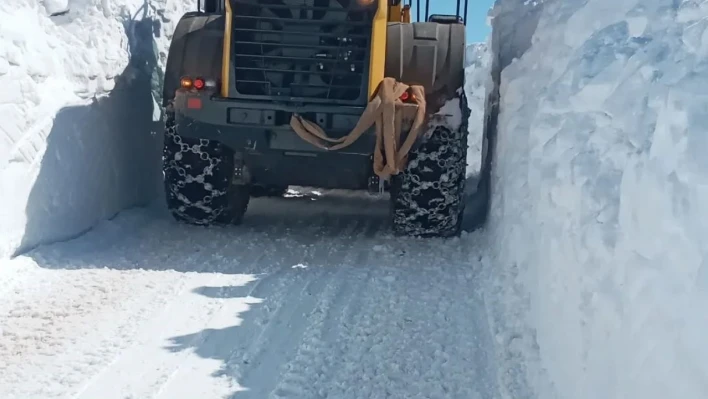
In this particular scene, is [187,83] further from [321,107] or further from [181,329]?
[181,329]

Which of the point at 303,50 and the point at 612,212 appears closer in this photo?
the point at 612,212

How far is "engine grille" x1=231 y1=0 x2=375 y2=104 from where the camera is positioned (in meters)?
6.18

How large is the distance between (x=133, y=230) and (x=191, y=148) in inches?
36.9

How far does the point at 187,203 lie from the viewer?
6.70 meters

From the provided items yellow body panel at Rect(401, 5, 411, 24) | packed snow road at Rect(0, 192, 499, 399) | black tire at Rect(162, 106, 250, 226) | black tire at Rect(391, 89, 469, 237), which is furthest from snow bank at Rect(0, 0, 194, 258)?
yellow body panel at Rect(401, 5, 411, 24)

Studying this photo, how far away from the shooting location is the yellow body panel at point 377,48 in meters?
6.13

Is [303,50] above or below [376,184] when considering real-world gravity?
above

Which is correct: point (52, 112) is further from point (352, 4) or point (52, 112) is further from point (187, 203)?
point (352, 4)

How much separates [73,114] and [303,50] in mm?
2035

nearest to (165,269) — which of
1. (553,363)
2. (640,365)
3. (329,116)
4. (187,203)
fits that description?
(187,203)

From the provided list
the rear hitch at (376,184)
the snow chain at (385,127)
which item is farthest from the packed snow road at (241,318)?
the snow chain at (385,127)

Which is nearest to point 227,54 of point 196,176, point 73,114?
point 196,176

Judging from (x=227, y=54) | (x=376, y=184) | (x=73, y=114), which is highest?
(x=227, y=54)

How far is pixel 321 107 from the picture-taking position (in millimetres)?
6039
